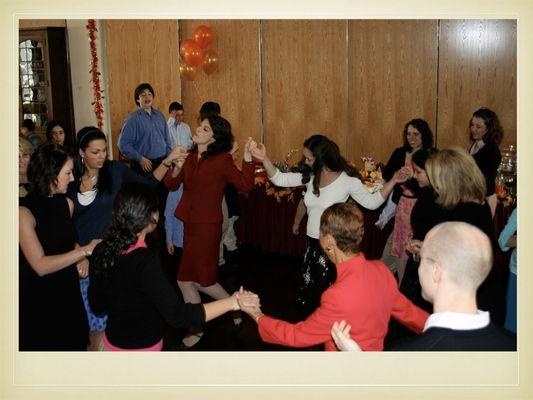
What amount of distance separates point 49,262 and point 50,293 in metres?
0.22

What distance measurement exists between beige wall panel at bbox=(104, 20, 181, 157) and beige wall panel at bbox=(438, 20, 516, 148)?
4143 mm

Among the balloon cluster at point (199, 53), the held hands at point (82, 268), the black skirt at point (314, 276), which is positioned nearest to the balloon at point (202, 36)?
the balloon cluster at point (199, 53)

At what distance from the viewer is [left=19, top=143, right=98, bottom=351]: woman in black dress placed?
2.54 metres

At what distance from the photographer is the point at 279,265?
5617 millimetres

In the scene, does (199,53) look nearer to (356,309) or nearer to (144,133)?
(144,133)

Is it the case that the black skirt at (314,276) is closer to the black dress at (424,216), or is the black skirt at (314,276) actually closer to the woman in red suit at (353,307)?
the black dress at (424,216)

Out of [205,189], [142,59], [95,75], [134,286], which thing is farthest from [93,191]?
[95,75]

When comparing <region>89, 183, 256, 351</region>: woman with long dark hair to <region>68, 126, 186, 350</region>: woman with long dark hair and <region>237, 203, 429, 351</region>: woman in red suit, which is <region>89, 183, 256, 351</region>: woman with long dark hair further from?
<region>68, 126, 186, 350</region>: woman with long dark hair

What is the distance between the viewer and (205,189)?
361 centimetres

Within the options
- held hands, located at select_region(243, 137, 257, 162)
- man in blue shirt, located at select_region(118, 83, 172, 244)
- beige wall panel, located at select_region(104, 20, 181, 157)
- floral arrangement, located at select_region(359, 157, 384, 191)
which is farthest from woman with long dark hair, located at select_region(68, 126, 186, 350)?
beige wall panel, located at select_region(104, 20, 181, 157)

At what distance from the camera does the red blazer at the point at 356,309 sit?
206 centimetres

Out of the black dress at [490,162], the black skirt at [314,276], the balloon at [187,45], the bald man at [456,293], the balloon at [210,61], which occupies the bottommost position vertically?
the black skirt at [314,276]
